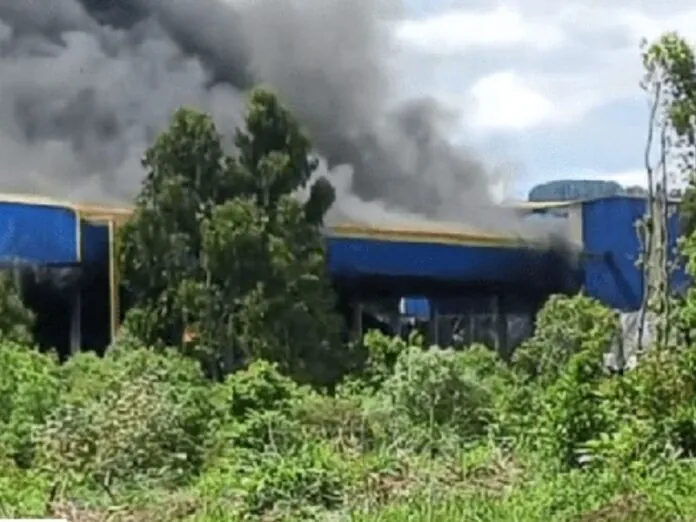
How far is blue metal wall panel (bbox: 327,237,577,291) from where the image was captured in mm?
30344

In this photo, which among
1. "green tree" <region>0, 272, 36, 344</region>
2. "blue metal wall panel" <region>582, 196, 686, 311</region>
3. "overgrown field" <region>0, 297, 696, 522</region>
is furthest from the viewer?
"blue metal wall panel" <region>582, 196, 686, 311</region>

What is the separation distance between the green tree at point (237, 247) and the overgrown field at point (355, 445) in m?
5.31

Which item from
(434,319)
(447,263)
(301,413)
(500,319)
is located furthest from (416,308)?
(301,413)

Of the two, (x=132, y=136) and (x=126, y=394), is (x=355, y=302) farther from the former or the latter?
(x=126, y=394)

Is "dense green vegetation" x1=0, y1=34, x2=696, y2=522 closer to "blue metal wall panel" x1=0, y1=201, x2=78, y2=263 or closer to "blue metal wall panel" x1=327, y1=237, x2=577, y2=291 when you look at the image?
"blue metal wall panel" x1=0, y1=201, x2=78, y2=263

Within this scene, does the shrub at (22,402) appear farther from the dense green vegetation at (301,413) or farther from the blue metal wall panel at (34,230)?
the blue metal wall panel at (34,230)

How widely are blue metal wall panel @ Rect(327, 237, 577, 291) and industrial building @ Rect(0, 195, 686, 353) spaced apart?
0.9 inches

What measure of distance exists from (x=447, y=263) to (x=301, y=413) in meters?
18.5

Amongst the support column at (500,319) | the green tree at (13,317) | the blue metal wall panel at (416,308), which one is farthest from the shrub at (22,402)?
the support column at (500,319)

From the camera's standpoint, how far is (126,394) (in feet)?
41.1

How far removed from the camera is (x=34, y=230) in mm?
26859

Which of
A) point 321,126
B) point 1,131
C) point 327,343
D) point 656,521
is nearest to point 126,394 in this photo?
point 656,521

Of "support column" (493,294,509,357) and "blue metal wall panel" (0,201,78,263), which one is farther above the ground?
"blue metal wall panel" (0,201,78,263)

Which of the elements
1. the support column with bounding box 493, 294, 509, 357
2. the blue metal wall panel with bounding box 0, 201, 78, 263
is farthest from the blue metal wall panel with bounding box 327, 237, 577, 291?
the blue metal wall panel with bounding box 0, 201, 78, 263
